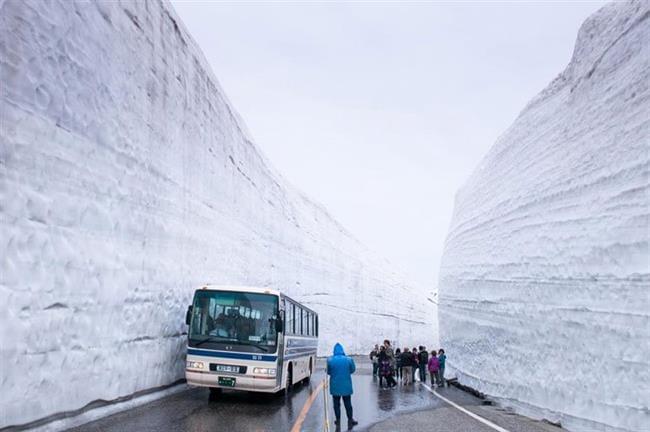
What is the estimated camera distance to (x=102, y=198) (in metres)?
11.0

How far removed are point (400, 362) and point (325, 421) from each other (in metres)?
11.7

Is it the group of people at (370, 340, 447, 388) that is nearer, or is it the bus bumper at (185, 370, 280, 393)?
the bus bumper at (185, 370, 280, 393)

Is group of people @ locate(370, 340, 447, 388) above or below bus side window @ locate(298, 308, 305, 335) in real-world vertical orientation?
below

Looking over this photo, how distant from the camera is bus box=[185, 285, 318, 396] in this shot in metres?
12.1

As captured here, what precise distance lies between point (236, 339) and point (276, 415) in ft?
6.85

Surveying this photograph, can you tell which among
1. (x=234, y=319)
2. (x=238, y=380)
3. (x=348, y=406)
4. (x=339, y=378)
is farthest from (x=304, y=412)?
(x=234, y=319)

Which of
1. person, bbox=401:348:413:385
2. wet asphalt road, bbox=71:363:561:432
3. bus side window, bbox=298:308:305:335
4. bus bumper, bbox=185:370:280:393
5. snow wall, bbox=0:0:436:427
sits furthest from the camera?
person, bbox=401:348:413:385

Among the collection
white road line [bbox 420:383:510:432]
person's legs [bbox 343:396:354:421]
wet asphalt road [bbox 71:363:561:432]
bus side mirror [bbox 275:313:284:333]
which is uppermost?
bus side mirror [bbox 275:313:284:333]

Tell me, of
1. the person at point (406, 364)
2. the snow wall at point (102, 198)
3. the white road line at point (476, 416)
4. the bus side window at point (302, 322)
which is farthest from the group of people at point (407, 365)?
the snow wall at point (102, 198)

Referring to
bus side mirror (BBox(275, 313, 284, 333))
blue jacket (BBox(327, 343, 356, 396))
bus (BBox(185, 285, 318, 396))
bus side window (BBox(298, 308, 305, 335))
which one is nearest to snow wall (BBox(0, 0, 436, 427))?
bus (BBox(185, 285, 318, 396))

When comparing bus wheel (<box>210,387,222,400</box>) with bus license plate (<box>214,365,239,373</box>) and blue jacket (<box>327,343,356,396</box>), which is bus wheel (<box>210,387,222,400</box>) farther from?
blue jacket (<box>327,343,356,396</box>)

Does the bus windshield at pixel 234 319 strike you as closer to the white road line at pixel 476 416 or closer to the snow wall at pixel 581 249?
the white road line at pixel 476 416

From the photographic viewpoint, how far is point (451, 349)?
1010 inches

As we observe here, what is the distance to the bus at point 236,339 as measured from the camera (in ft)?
39.6
